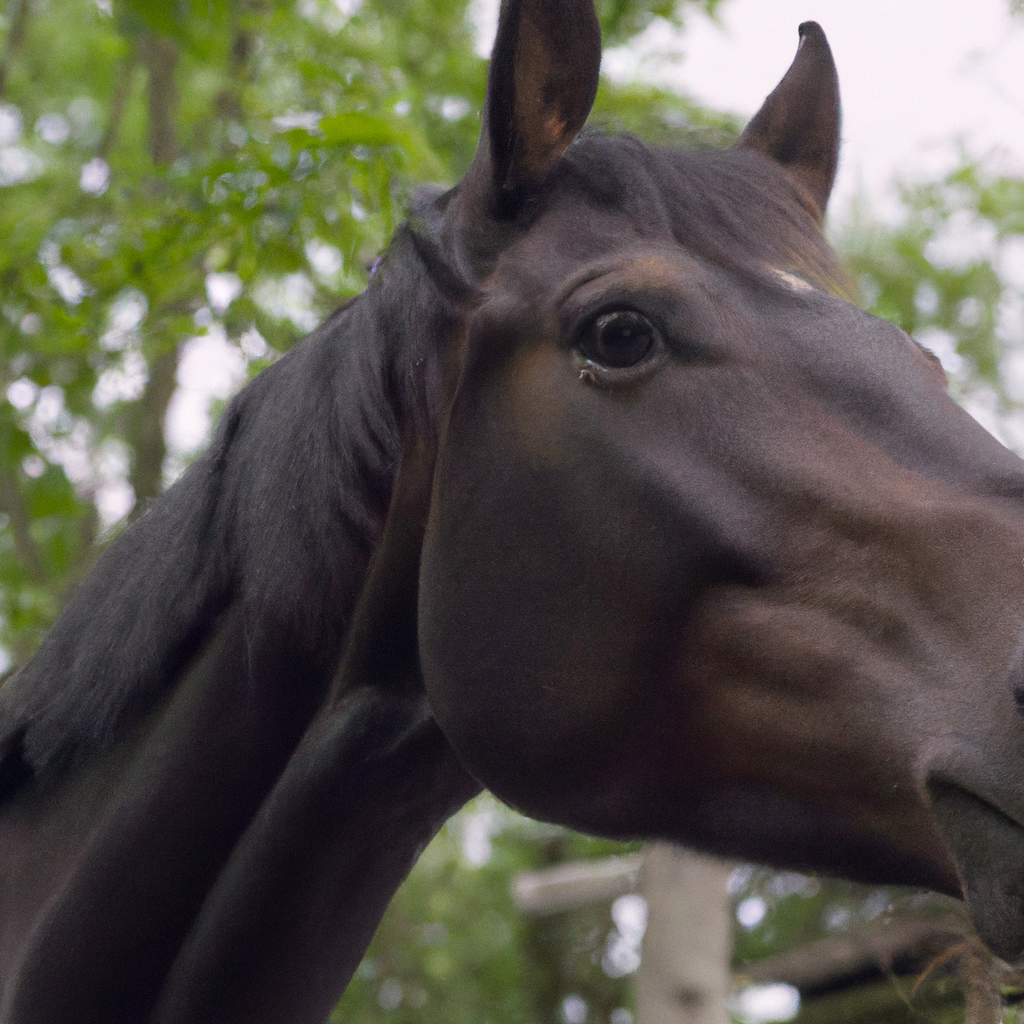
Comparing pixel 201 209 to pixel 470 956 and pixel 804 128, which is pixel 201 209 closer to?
pixel 804 128

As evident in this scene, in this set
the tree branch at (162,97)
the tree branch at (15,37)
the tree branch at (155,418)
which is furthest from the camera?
the tree branch at (162,97)

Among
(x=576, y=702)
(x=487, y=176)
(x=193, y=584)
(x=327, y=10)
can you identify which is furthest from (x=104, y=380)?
(x=576, y=702)

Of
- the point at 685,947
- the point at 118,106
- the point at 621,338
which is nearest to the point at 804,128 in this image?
the point at 621,338

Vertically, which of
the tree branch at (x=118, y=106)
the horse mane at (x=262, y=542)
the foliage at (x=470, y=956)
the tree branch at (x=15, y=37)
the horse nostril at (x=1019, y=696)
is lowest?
the foliage at (x=470, y=956)

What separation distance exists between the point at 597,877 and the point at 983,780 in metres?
3.98

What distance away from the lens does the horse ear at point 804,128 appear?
1935 millimetres

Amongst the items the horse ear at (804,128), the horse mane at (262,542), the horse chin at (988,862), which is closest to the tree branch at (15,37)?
the horse mane at (262,542)

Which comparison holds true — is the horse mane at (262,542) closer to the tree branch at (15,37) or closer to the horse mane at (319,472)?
the horse mane at (319,472)

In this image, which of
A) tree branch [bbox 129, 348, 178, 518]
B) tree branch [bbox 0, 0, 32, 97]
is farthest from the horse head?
tree branch [bbox 0, 0, 32, 97]

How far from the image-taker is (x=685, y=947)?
364cm

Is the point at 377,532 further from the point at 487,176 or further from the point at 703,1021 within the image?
the point at 703,1021

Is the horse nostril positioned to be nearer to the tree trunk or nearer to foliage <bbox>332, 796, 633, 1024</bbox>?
the tree trunk

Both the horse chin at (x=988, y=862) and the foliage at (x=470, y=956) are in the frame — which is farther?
the foliage at (x=470, y=956)

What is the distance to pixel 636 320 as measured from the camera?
1.46 metres
